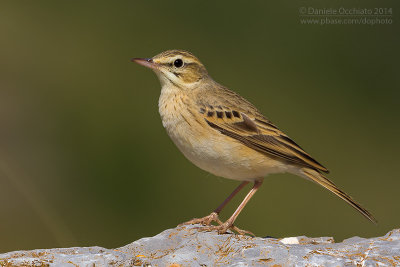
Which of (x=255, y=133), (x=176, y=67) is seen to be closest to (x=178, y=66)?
(x=176, y=67)

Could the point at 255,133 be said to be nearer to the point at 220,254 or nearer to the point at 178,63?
the point at 178,63

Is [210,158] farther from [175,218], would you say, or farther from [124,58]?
[124,58]

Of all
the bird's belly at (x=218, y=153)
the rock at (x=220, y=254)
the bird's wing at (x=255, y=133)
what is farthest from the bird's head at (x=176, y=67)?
the rock at (x=220, y=254)

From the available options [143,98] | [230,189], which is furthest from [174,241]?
[143,98]

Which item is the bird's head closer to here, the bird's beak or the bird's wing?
the bird's beak

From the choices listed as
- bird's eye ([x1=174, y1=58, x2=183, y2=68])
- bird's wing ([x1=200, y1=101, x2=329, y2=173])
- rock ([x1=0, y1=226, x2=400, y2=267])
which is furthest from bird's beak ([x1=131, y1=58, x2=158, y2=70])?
rock ([x1=0, y1=226, x2=400, y2=267])

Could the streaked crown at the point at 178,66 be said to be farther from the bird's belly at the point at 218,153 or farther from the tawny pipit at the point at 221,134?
the bird's belly at the point at 218,153
